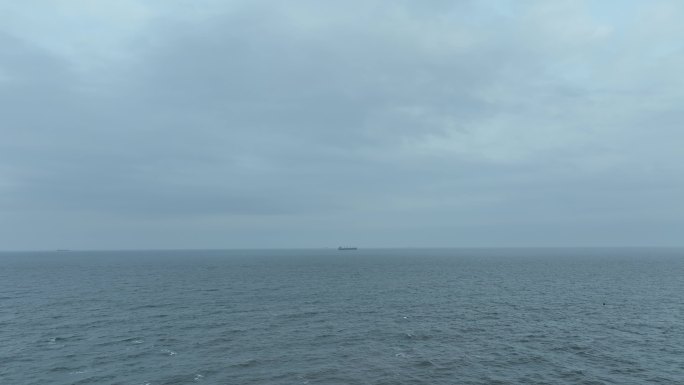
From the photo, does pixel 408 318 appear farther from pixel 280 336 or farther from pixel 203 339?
pixel 203 339

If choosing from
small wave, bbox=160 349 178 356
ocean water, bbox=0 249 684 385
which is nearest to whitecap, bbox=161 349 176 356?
small wave, bbox=160 349 178 356

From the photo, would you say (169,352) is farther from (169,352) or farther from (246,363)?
(246,363)

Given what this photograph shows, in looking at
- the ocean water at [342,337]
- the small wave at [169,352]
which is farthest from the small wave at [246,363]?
the small wave at [169,352]

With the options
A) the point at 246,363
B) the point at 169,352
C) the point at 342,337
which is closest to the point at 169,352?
the point at 169,352

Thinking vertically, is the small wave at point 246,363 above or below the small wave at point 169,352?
below

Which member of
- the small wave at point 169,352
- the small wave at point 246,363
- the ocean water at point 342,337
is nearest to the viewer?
the ocean water at point 342,337

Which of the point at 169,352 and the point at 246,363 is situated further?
the point at 169,352

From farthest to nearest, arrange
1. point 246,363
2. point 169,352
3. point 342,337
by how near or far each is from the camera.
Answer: point 342,337 < point 169,352 < point 246,363

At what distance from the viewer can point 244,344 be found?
6931 centimetres

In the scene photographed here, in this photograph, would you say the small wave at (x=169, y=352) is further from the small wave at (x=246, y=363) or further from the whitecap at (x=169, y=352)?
the small wave at (x=246, y=363)

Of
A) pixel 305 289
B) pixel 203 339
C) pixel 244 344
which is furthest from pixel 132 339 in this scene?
pixel 305 289

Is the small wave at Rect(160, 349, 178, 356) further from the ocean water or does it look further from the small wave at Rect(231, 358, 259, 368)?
the small wave at Rect(231, 358, 259, 368)

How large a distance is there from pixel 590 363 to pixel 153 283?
143839mm

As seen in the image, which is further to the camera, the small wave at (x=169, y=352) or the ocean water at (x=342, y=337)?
the small wave at (x=169, y=352)
